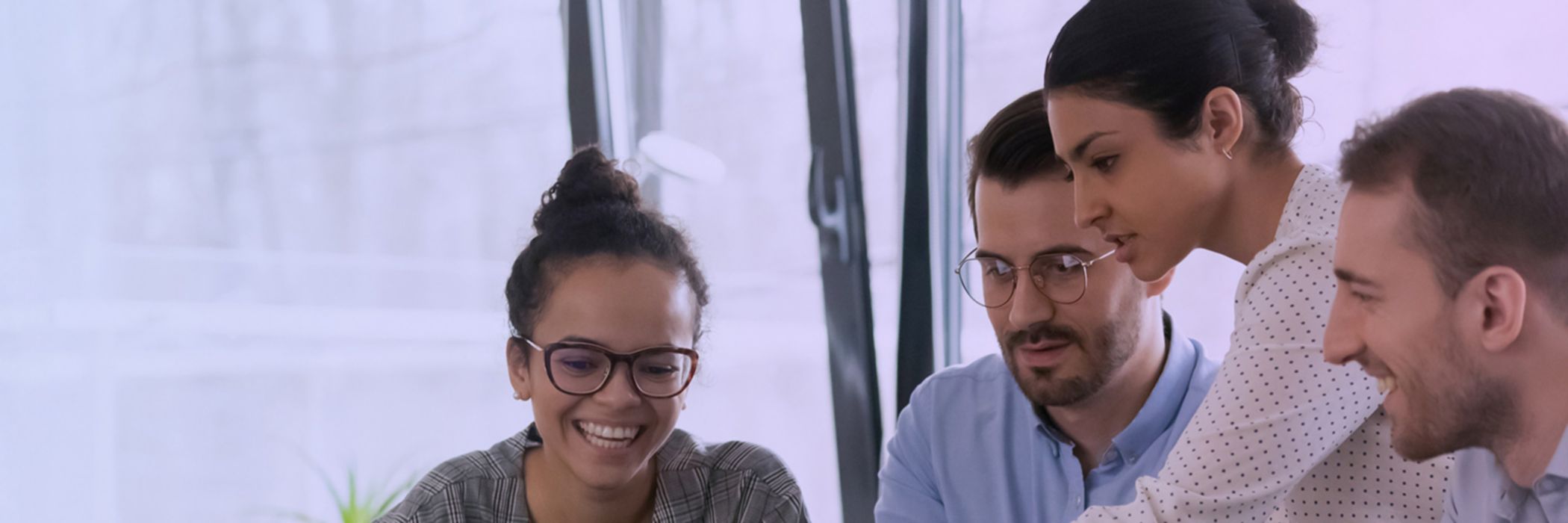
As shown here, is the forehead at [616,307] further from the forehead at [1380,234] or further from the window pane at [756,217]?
the window pane at [756,217]

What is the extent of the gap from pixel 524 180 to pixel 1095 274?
220 centimetres

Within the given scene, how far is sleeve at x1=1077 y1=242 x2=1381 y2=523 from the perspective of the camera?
122 cm

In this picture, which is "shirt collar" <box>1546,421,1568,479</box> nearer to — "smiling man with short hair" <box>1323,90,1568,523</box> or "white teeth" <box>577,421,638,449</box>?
"smiling man with short hair" <box>1323,90,1568,523</box>

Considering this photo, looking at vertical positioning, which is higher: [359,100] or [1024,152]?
[359,100]

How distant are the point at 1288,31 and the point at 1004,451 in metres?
0.83

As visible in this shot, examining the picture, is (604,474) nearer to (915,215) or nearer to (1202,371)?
(1202,371)

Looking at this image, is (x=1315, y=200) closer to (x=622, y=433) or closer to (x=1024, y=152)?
(x=1024, y=152)

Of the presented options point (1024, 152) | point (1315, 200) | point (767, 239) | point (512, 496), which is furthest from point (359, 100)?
point (1315, 200)

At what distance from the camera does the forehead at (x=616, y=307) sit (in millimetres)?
1840

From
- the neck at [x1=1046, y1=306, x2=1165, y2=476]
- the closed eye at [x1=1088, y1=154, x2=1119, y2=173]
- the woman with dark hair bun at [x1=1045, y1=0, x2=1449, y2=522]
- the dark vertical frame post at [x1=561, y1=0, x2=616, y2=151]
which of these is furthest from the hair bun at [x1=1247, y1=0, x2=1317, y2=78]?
the dark vertical frame post at [x1=561, y1=0, x2=616, y2=151]

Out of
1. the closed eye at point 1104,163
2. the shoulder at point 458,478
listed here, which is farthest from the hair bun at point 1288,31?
the shoulder at point 458,478

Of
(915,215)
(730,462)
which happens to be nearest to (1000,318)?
(730,462)

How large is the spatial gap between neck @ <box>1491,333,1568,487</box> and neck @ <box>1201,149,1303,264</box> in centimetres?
35

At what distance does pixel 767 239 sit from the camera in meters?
3.46
